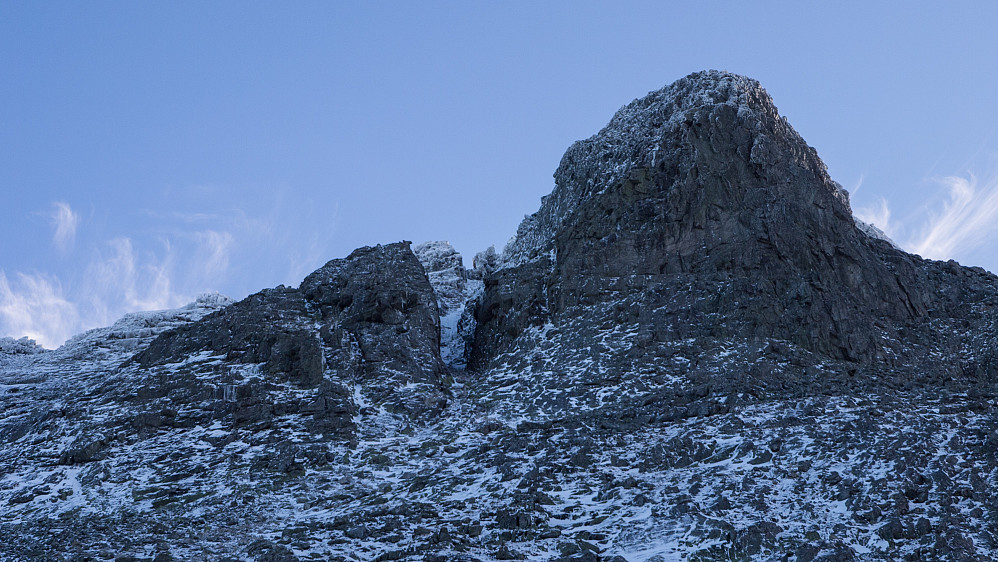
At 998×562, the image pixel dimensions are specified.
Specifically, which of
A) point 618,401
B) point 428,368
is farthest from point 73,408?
point 618,401

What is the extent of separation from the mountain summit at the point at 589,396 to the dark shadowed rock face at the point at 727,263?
17 centimetres

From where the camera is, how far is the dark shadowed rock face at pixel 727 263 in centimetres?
5322

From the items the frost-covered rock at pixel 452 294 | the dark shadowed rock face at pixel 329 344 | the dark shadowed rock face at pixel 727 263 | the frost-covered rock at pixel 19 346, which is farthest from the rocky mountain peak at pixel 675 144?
the frost-covered rock at pixel 19 346

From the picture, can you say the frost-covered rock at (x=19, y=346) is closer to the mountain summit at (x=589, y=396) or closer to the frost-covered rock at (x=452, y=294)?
the mountain summit at (x=589, y=396)

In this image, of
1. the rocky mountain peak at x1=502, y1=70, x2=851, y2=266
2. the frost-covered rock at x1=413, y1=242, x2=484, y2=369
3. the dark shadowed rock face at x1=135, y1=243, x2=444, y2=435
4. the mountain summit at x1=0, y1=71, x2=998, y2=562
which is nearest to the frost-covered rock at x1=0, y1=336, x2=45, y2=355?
the mountain summit at x1=0, y1=71, x2=998, y2=562

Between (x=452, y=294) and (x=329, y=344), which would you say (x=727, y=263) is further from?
(x=452, y=294)

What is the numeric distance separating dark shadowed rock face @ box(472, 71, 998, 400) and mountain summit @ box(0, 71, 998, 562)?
0.17 meters

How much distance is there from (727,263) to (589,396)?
500 inches

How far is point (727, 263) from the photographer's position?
186ft

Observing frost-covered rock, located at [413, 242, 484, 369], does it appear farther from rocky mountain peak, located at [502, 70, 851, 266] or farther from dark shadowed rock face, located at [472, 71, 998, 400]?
rocky mountain peak, located at [502, 70, 851, 266]

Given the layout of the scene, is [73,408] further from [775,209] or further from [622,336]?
[775,209]

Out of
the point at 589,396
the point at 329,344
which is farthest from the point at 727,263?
the point at 329,344

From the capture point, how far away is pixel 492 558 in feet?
116

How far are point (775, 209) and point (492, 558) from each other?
3175 centimetres
